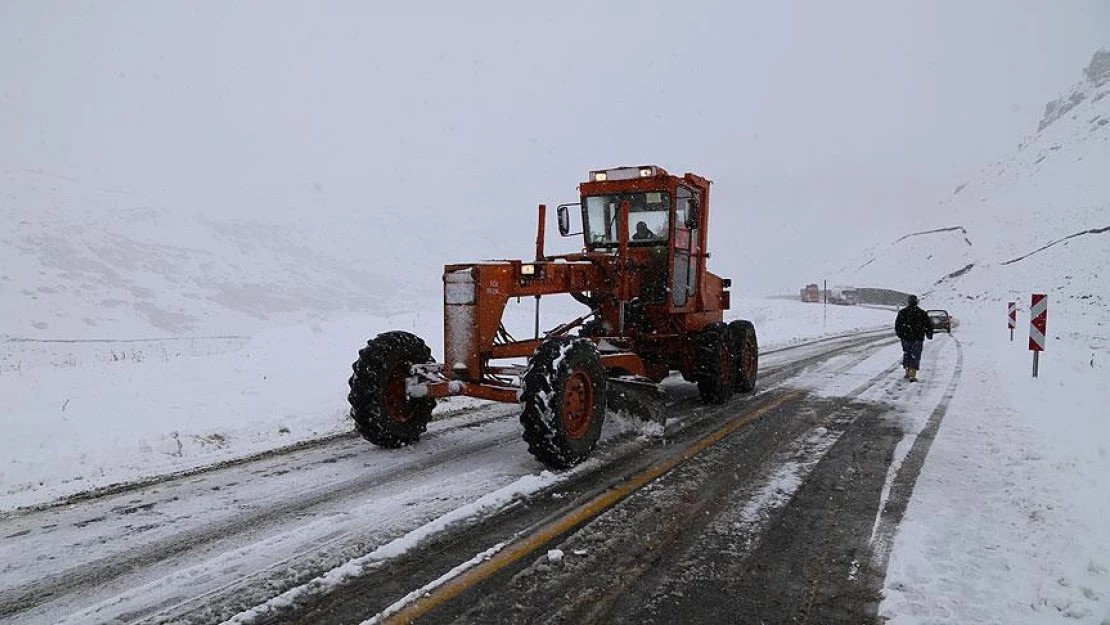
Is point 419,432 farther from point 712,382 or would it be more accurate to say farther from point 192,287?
point 192,287

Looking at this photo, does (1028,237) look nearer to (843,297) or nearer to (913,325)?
(843,297)

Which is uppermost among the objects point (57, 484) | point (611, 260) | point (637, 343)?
point (611, 260)

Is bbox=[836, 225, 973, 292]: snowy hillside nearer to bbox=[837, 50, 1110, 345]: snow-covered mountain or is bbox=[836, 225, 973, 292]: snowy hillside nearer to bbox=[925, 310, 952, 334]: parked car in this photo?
bbox=[837, 50, 1110, 345]: snow-covered mountain

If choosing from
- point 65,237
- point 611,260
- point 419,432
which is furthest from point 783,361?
point 65,237

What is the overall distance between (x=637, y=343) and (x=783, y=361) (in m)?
7.52

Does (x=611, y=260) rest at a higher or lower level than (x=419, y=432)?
higher

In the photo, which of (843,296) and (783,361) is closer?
(783,361)

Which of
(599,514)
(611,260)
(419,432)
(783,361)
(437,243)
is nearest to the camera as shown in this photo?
(599,514)

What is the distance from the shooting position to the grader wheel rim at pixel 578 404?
5.99m

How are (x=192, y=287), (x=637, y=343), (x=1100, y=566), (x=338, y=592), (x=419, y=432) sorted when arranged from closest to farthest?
(x=338, y=592) → (x=1100, y=566) → (x=419, y=432) → (x=637, y=343) → (x=192, y=287)

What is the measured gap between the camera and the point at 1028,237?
62.4 m

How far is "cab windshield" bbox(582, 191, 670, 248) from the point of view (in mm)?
8781

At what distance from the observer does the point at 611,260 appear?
7.96 m

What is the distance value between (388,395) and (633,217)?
4003 mm
